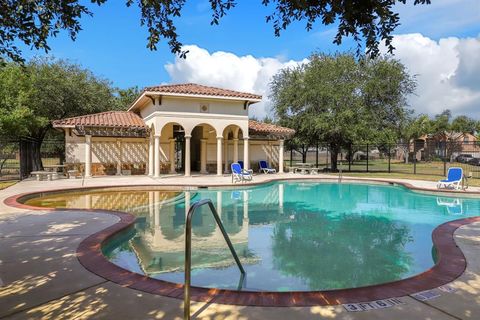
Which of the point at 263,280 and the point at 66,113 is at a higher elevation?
the point at 66,113

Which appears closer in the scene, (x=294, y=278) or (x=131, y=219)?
(x=294, y=278)

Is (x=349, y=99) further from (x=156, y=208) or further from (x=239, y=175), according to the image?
(x=156, y=208)

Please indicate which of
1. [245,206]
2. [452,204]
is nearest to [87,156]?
[245,206]

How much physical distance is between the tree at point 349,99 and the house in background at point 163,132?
305 cm

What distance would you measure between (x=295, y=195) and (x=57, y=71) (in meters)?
20.9

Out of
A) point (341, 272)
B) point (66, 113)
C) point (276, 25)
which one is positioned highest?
point (66, 113)

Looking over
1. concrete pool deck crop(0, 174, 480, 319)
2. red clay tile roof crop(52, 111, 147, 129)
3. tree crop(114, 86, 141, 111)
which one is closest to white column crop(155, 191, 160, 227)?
concrete pool deck crop(0, 174, 480, 319)

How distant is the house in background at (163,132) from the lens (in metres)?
20.6

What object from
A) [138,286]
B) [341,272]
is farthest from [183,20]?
[341,272]

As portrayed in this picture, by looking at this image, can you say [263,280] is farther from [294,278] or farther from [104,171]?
[104,171]

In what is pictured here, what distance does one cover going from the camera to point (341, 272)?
19.1ft

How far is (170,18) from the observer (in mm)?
4062

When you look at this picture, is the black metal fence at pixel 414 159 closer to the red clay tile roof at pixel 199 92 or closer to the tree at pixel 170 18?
the red clay tile roof at pixel 199 92

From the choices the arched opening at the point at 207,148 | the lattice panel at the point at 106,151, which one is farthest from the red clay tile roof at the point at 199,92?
the lattice panel at the point at 106,151
